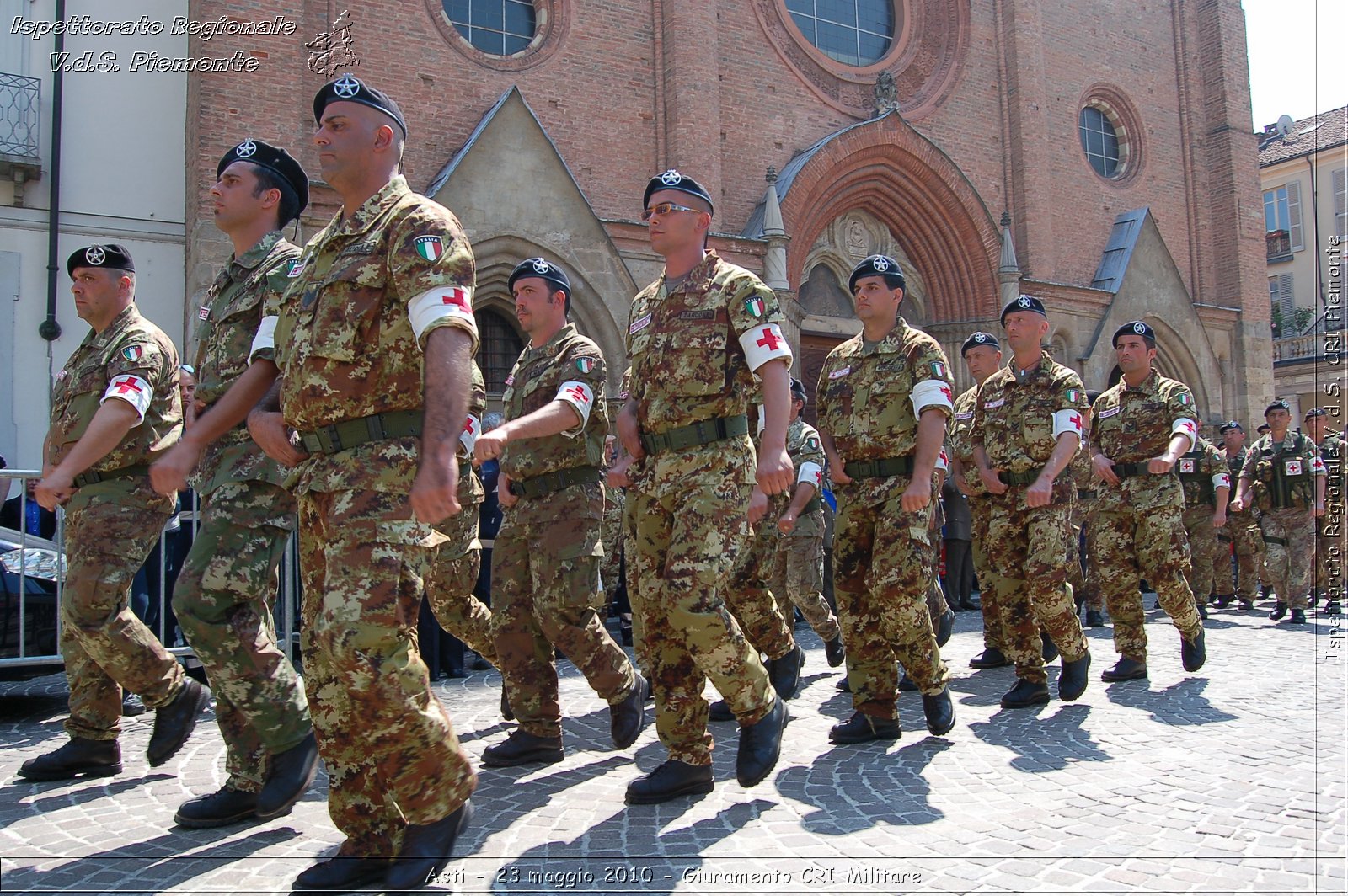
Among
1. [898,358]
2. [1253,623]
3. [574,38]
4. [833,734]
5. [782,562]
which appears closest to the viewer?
[833,734]

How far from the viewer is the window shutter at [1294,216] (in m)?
29.7

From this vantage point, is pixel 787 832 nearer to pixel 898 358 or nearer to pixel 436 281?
pixel 436 281

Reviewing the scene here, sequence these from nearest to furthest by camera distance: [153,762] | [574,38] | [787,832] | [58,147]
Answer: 1. [787,832]
2. [153,762]
3. [58,147]
4. [574,38]

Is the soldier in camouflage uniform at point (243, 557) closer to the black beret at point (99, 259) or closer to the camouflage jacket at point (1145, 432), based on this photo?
the black beret at point (99, 259)

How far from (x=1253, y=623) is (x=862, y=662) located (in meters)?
7.93

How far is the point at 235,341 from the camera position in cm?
413

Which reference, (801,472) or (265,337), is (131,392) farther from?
(801,472)

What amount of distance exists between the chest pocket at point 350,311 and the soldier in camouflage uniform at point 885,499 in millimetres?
2843

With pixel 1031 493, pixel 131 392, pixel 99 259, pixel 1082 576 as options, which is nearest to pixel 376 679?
pixel 131 392

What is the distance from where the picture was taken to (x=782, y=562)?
8023mm

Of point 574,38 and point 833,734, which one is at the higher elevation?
point 574,38

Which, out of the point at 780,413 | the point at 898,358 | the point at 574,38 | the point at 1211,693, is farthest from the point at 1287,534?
the point at 574,38

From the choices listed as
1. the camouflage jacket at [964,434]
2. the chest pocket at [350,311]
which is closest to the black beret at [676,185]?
the chest pocket at [350,311]

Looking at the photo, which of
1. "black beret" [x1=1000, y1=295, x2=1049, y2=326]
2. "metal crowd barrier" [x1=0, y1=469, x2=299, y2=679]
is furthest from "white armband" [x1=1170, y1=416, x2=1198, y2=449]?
"metal crowd barrier" [x1=0, y1=469, x2=299, y2=679]
